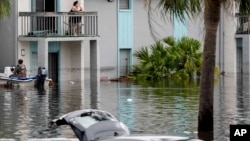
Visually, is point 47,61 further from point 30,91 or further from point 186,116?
point 186,116

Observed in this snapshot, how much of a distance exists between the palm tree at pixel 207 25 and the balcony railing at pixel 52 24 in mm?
24107

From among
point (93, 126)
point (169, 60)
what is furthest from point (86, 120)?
point (169, 60)

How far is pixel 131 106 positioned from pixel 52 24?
1526cm

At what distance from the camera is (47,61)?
43.3 metres

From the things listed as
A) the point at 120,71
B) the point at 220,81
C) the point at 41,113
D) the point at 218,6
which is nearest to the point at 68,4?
the point at 120,71

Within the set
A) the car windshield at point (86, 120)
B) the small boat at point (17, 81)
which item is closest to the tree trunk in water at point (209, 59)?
the car windshield at point (86, 120)

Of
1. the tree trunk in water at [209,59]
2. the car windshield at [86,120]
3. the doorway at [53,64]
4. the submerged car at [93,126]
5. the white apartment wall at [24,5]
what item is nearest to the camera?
the submerged car at [93,126]

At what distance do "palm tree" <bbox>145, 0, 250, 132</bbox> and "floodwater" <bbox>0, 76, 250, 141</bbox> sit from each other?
1.88 feet

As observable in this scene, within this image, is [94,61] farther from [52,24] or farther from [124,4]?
[124,4]

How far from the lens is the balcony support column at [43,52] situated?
42781mm

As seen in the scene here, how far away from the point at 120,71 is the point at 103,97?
603 inches

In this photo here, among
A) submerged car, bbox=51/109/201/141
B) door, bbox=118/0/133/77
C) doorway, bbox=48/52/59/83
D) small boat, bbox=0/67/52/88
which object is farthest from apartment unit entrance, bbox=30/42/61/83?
submerged car, bbox=51/109/201/141

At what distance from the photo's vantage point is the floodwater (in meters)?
21.9

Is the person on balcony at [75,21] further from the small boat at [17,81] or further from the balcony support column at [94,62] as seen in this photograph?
the small boat at [17,81]
